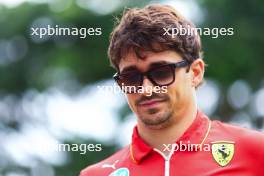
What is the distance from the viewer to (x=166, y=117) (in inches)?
125

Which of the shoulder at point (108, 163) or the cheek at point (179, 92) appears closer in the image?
the cheek at point (179, 92)

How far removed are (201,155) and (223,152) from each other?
72mm

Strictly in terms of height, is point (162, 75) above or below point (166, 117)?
above

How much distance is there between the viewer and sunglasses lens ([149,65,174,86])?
126 inches

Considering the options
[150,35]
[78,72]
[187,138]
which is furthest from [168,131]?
[78,72]

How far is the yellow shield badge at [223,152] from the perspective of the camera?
316 centimetres

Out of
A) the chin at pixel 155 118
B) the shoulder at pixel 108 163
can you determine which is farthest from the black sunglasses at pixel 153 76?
the shoulder at pixel 108 163

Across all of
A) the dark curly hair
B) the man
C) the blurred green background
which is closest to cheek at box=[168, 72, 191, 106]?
the man

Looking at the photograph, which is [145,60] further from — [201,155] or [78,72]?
[78,72]

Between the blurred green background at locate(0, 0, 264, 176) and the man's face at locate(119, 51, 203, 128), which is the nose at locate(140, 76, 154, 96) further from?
the blurred green background at locate(0, 0, 264, 176)

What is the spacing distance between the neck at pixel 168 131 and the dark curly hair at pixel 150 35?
198mm

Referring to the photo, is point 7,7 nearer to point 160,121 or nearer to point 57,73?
point 57,73

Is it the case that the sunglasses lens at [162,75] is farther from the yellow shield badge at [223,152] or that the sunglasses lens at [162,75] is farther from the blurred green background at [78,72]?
the blurred green background at [78,72]

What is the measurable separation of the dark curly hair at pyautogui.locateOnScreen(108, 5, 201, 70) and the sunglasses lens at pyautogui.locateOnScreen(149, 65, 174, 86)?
6cm
